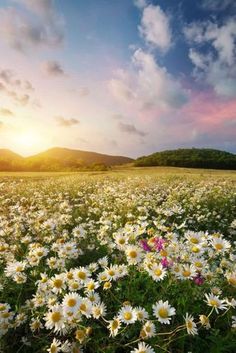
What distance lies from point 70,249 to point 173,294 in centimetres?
146

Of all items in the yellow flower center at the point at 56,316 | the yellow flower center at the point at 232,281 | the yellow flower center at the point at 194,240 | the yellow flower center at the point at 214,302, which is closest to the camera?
the yellow flower center at the point at 56,316

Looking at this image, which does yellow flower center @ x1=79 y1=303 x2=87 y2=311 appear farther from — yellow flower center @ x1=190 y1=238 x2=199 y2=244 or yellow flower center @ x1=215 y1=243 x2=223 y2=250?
yellow flower center @ x1=215 y1=243 x2=223 y2=250

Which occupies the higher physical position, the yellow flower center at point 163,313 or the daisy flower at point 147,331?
the yellow flower center at point 163,313

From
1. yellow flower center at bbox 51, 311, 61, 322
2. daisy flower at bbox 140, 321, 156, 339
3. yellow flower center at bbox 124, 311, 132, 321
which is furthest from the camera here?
yellow flower center at bbox 51, 311, 61, 322

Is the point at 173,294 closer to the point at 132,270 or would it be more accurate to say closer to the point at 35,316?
the point at 132,270

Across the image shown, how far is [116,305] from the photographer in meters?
3.56

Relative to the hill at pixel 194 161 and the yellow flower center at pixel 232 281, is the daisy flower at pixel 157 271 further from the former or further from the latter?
the hill at pixel 194 161

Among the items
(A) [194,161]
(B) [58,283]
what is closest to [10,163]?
(A) [194,161]

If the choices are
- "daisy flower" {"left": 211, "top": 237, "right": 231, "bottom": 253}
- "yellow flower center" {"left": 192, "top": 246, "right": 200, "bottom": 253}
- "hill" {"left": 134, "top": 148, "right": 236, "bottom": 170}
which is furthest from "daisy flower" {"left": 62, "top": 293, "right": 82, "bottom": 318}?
"hill" {"left": 134, "top": 148, "right": 236, "bottom": 170}

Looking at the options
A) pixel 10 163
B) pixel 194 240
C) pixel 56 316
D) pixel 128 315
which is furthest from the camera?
pixel 10 163

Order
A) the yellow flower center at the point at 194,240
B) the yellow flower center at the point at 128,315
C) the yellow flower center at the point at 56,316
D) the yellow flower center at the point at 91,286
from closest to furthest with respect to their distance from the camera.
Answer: the yellow flower center at the point at 128,315 → the yellow flower center at the point at 56,316 → the yellow flower center at the point at 91,286 → the yellow flower center at the point at 194,240

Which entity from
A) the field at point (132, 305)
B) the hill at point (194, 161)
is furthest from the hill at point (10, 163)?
the field at point (132, 305)

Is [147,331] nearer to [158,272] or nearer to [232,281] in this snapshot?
[158,272]

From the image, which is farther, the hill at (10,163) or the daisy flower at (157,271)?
the hill at (10,163)
